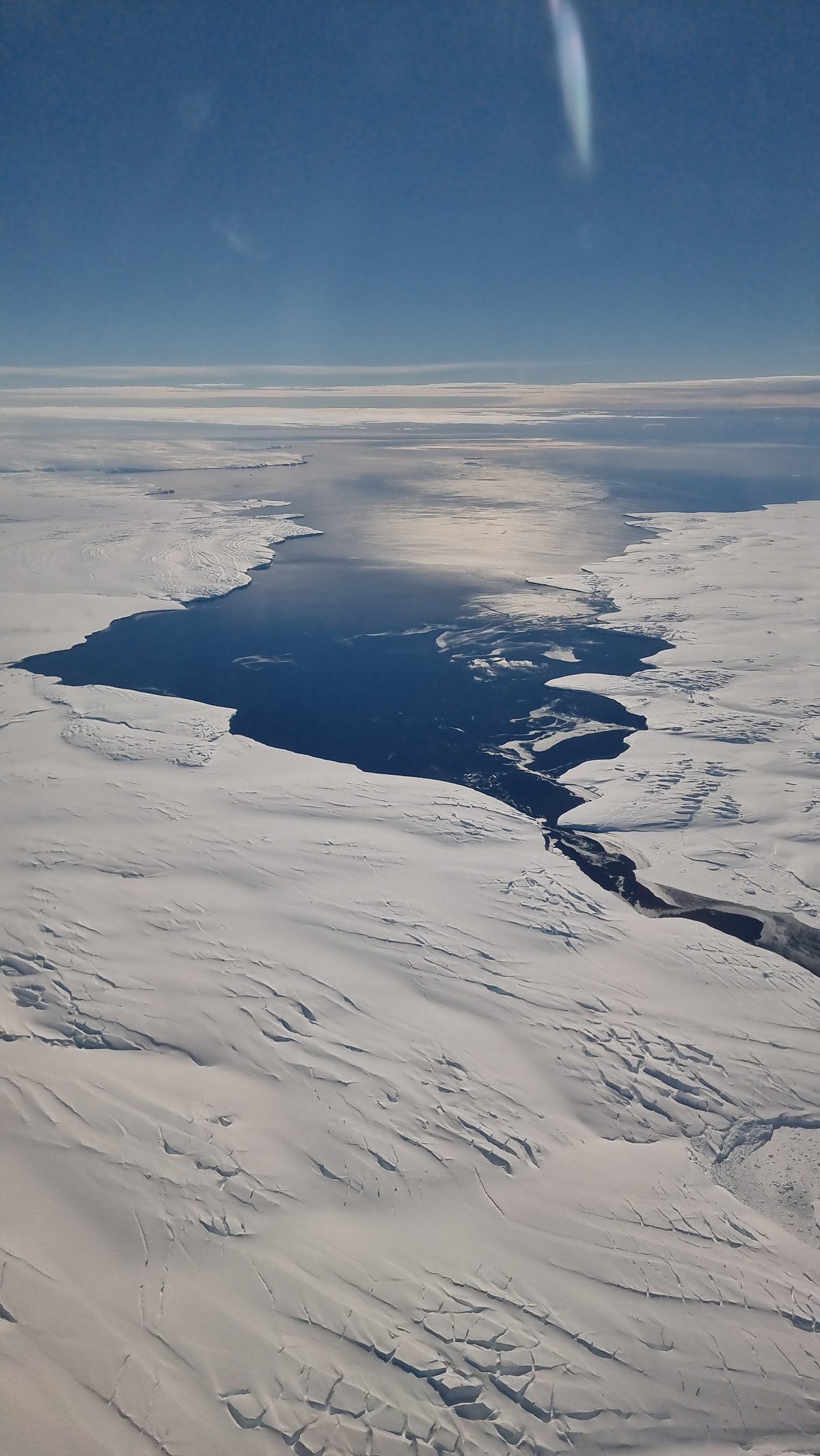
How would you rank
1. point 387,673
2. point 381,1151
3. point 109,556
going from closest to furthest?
point 381,1151
point 387,673
point 109,556

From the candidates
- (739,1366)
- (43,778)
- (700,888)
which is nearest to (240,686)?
(43,778)

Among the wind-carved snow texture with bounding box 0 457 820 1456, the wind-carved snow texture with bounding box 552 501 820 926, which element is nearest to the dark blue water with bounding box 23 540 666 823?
the wind-carved snow texture with bounding box 552 501 820 926

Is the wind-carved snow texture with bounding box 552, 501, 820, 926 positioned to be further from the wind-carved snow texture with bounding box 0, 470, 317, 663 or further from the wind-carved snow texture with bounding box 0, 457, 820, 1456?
the wind-carved snow texture with bounding box 0, 470, 317, 663

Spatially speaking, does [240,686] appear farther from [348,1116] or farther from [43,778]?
[348,1116]

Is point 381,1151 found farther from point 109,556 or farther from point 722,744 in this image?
point 109,556

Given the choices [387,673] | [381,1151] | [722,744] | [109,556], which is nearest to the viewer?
[381,1151]

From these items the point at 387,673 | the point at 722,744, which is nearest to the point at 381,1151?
the point at 722,744

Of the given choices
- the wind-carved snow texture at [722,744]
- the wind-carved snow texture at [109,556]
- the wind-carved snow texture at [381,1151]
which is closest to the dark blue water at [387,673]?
the wind-carved snow texture at [722,744]
